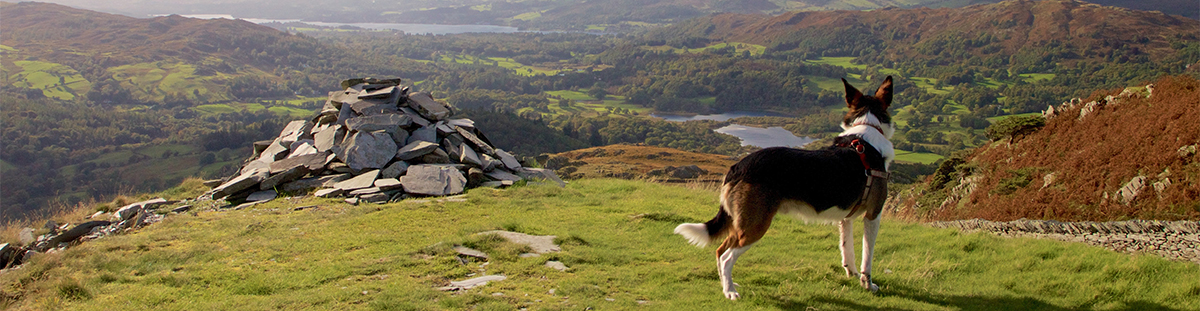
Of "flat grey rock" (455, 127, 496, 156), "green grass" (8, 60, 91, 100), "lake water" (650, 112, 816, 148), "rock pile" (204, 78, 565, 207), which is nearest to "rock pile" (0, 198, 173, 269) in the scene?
"rock pile" (204, 78, 565, 207)

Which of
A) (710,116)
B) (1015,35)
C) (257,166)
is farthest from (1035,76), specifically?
(257,166)

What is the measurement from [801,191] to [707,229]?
0.98 meters

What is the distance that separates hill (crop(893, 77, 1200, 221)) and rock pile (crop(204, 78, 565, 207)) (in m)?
10.5

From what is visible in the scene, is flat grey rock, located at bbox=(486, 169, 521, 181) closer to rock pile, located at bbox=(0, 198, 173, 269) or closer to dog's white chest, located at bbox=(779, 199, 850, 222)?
rock pile, located at bbox=(0, 198, 173, 269)

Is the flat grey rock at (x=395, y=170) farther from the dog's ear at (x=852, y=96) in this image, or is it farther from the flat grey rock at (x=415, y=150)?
the dog's ear at (x=852, y=96)

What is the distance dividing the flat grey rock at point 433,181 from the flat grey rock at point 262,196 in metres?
2.82

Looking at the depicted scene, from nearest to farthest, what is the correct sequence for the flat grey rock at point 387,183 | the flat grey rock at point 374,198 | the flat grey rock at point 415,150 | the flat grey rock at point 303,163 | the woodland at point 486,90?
the flat grey rock at point 374,198, the flat grey rock at point 387,183, the flat grey rock at point 303,163, the flat grey rock at point 415,150, the woodland at point 486,90

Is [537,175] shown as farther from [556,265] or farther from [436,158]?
[556,265]

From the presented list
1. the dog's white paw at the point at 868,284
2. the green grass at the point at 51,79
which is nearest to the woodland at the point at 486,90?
the green grass at the point at 51,79

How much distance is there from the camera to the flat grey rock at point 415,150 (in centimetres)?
1416

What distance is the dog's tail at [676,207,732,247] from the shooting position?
579 cm

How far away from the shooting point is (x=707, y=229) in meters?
5.80

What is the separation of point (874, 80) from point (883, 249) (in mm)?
145733

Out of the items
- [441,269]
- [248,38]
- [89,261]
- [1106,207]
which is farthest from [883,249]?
[248,38]
